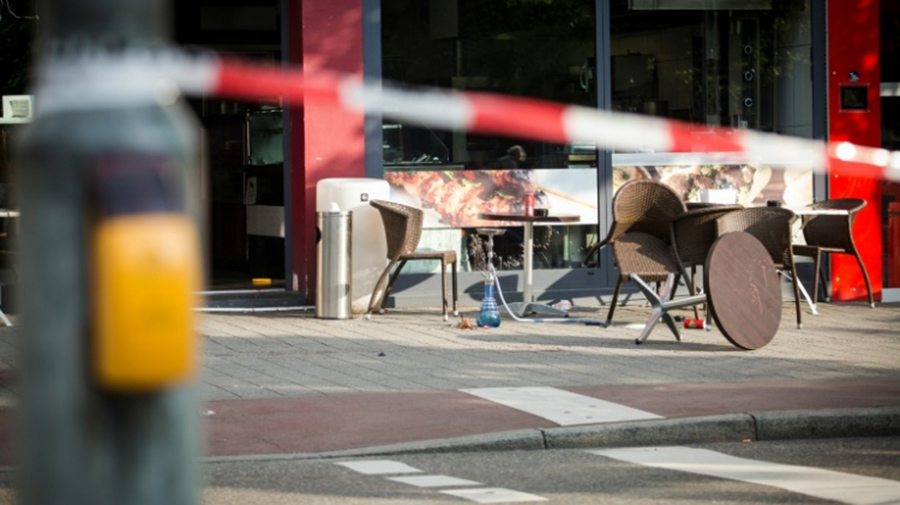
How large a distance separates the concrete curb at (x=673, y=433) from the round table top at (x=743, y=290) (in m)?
3.03

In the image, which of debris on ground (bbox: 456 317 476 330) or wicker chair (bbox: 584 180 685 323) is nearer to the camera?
wicker chair (bbox: 584 180 685 323)

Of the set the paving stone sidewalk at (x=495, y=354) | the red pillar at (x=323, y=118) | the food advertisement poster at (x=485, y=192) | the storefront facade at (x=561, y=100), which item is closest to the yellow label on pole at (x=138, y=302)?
the paving stone sidewalk at (x=495, y=354)

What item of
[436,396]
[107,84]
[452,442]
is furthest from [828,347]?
[107,84]

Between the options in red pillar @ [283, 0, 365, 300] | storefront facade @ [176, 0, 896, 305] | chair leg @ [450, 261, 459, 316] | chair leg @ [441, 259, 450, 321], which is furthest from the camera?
storefront facade @ [176, 0, 896, 305]

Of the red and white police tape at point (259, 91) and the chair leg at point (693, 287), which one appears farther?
the chair leg at point (693, 287)

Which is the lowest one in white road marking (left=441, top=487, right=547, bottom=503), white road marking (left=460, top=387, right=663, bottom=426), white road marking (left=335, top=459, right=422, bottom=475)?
white road marking (left=335, top=459, right=422, bottom=475)

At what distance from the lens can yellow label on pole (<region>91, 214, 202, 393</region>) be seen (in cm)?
129

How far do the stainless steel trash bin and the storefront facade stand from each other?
0.86 m

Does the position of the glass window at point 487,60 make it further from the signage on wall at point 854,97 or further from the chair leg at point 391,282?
the signage on wall at point 854,97

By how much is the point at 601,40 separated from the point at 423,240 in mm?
2793

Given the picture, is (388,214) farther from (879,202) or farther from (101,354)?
(101,354)

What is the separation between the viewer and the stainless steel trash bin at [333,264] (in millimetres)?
13594

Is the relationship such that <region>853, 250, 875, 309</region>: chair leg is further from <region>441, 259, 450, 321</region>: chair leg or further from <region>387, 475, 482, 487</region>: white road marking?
<region>387, 475, 482, 487</region>: white road marking

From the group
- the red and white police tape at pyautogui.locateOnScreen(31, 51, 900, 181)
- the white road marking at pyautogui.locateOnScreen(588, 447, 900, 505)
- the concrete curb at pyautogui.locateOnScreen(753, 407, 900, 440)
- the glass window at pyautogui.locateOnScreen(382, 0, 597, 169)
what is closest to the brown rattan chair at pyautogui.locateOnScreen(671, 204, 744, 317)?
the glass window at pyautogui.locateOnScreen(382, 0, 597, 169)
